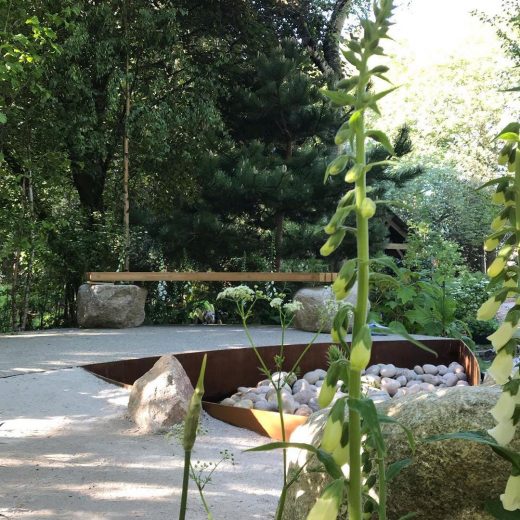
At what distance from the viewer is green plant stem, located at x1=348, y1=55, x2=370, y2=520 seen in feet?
2.09

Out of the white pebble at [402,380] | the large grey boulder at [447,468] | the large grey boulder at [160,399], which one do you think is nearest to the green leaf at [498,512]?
the large grey boulder at [447,468]

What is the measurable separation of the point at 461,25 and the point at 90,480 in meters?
33.2

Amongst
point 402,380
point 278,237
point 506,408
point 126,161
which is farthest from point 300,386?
point 126,161

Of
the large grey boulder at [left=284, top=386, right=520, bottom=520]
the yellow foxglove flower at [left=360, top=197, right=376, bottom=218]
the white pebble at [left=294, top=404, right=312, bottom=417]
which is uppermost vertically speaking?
the yellow foxglove flower at [left=360, top=197, right=376, bottom=218]

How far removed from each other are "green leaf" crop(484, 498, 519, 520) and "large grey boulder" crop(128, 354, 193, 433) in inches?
122

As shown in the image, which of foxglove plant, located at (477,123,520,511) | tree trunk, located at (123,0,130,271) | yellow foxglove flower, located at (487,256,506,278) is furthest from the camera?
tree trunk, located at (123,0,130,271)

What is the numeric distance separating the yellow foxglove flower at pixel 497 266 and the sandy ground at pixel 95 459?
202 cm

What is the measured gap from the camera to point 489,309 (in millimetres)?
849

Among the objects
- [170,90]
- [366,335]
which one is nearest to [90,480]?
[366,335]

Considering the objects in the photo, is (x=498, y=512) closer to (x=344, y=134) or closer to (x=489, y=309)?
(x=489, y=309)

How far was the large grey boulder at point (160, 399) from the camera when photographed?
150 inches

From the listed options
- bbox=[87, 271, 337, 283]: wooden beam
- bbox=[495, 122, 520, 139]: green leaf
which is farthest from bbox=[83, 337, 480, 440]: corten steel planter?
bbox=[495, 122, 520, 139]: green leaf

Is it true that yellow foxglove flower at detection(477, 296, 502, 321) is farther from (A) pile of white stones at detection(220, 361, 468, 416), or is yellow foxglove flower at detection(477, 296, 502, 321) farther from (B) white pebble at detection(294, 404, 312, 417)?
(B) white pebble at detection(294, 404, 312, 417)

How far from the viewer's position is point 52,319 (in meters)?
10.3
